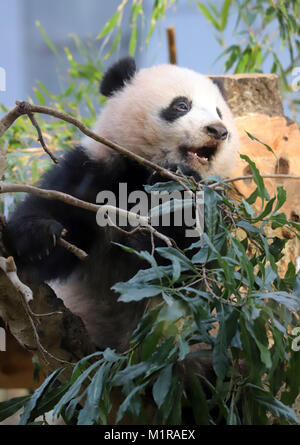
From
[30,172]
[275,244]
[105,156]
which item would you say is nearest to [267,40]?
[30,172]

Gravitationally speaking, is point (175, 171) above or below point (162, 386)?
above

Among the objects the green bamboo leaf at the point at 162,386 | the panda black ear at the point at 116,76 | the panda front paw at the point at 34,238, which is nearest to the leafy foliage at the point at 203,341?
the green bamboo leaf at the point at 162,386

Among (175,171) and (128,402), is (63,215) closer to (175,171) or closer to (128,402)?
(175,171)

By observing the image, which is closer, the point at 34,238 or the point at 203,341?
the point at 203,341

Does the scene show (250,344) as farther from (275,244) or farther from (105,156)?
(105,156)

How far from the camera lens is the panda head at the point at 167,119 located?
165 centimetres

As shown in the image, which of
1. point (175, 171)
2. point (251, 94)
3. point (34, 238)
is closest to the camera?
point (34, 238)

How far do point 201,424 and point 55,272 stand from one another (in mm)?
647

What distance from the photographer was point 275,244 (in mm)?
1212

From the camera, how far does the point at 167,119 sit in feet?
5.62

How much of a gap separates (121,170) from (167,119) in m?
0.21

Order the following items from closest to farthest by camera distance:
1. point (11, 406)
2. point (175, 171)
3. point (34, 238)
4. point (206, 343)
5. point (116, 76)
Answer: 1. point (206, 343)
2. point (11, 406)
3. point (34, 238)
4. point (175, 171)
5. point (116, 76)

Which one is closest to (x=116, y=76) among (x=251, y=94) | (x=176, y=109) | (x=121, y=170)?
(x=176, y=109)

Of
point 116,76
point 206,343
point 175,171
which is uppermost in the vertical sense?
point 116,76
